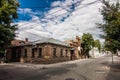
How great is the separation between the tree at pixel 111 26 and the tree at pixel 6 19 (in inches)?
455

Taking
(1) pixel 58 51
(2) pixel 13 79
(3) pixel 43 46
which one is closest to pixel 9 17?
(2) pixel 13 79

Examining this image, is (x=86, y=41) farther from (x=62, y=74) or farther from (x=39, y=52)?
(x=62, y=74)

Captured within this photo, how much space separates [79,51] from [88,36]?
5.91 m

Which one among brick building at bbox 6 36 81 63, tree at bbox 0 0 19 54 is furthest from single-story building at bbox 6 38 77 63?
tree at bbox 0 0 19 54

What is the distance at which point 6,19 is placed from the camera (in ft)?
54.8

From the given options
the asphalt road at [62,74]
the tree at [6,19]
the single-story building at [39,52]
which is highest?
the tree at [6,19]

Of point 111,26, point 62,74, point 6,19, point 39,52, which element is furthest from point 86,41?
point 6,19

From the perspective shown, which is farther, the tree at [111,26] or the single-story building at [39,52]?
the single-story building at [39,52]

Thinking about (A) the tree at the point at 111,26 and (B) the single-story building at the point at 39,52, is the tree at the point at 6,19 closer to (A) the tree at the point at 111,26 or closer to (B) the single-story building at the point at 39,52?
(A) the tree at the point at 111,26

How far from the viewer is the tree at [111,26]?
2216 cm

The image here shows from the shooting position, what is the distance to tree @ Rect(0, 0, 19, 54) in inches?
626

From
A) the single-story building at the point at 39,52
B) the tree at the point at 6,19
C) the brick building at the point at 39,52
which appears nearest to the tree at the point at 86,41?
the brick building at the point at 39,52

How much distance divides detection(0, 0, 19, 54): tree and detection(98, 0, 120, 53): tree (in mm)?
11559

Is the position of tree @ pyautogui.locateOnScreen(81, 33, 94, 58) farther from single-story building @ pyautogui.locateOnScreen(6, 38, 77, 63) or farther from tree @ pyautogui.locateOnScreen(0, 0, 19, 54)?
tree @ pyautogui.locateOnScreen(0, 0, 19, 54)
